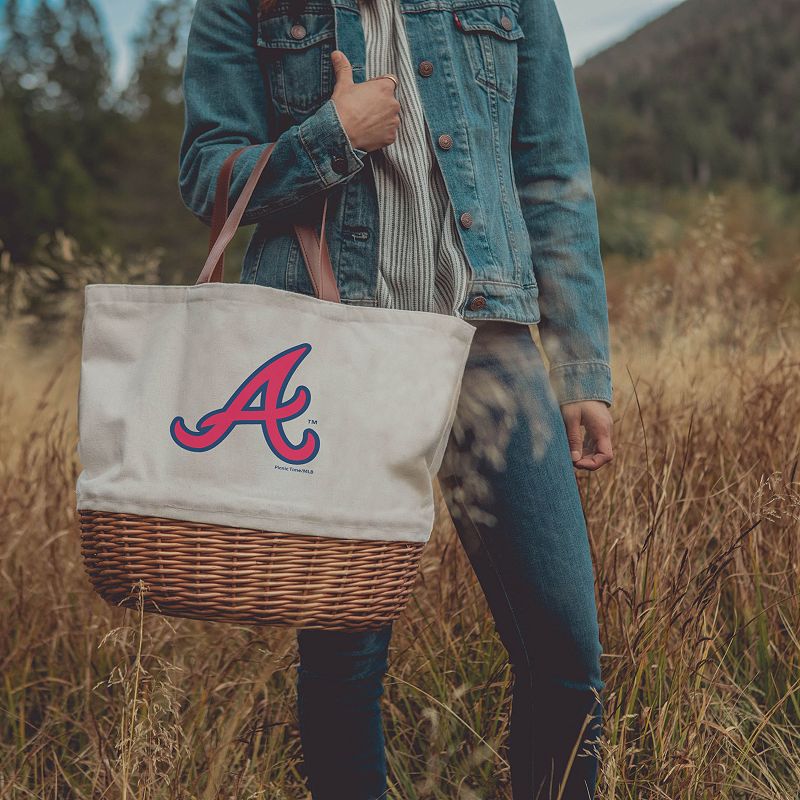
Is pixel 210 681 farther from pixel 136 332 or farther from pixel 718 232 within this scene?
pixel 718 232

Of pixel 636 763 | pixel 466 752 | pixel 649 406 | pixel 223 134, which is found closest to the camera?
pixel 223 134

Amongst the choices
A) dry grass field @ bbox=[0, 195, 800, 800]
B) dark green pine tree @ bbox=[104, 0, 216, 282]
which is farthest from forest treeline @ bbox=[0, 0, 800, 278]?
dry grass field @ bbox=[0, 195, 800, 800]

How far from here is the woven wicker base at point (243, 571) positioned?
1.10 meters

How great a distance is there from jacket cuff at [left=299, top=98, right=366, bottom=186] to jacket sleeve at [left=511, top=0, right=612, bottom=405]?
1.12 feet

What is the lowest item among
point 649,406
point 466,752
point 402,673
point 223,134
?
point 466,752

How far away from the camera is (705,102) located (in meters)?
44.7

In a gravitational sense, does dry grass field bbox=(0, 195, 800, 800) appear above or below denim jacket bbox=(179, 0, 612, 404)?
below

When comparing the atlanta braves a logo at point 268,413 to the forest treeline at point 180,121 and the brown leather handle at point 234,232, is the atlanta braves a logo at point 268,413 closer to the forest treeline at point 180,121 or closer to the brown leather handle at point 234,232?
the brown leather handle at point 234,232

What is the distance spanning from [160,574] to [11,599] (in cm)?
128

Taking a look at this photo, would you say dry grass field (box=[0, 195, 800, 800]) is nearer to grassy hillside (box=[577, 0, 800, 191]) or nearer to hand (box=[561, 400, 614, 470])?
hand (box=[561, 400, 614, 470])

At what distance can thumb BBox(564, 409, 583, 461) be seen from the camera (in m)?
1.41

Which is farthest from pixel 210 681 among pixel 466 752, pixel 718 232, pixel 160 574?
pixel 718 232

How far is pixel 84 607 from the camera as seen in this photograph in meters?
2.10

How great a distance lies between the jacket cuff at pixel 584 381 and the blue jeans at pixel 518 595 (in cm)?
8
